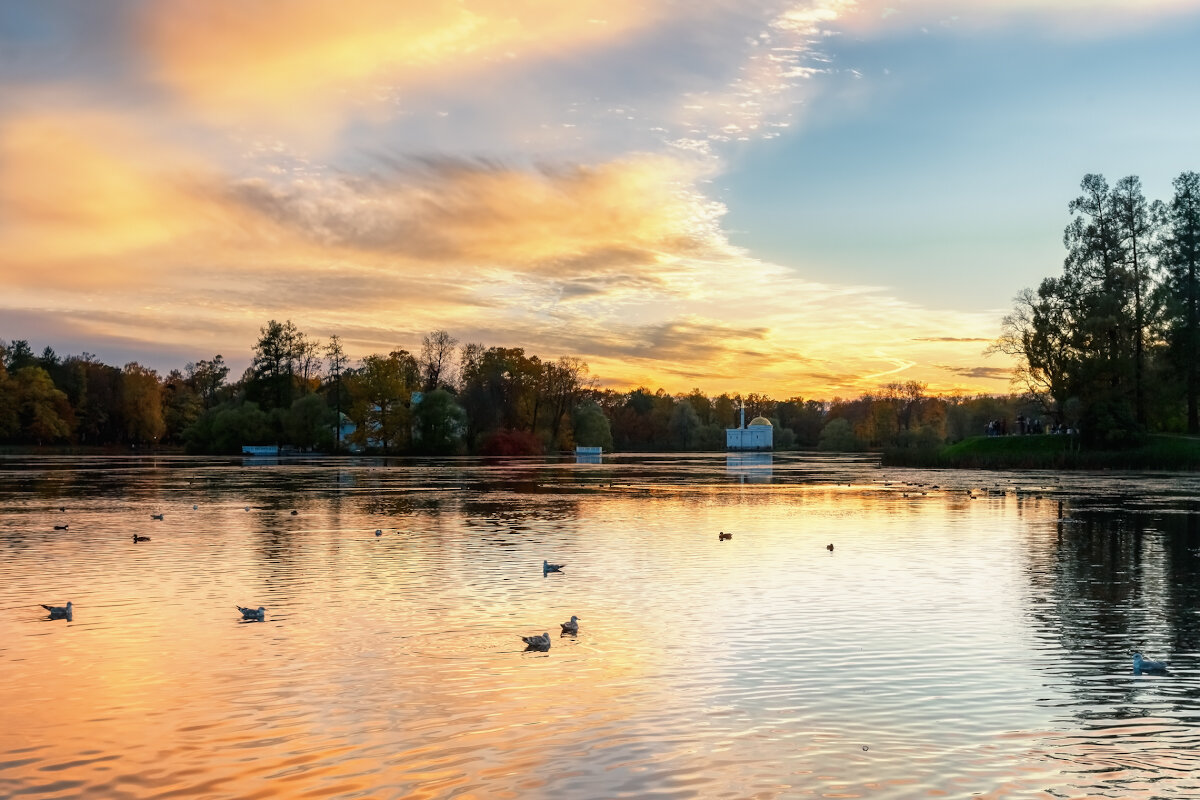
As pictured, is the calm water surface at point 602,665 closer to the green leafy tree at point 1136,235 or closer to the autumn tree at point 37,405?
the green leafy tree at point 1136,235

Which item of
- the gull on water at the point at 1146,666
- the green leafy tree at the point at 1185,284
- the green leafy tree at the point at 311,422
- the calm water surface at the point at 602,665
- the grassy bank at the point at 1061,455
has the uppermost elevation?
the green leafy tree at the point at 1185,284

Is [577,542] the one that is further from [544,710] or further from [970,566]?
[544,710]

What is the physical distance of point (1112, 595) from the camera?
19344 millimetres

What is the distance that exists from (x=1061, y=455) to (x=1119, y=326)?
9.94 m

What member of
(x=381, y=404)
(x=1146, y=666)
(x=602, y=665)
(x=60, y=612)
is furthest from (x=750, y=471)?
(x=602, y=665)

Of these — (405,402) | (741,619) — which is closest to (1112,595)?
(741,619)

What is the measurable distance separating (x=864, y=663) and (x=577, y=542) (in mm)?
15224

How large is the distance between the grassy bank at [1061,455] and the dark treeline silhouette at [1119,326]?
4.69 ft

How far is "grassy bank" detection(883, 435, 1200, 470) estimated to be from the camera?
69.8 meters

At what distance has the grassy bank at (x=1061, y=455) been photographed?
69812 millimetres

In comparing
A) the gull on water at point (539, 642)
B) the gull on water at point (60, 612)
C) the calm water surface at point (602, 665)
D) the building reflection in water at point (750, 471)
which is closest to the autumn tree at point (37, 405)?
the building reflection in water at point (750, 471)

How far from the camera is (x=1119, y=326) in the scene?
71.9 meters

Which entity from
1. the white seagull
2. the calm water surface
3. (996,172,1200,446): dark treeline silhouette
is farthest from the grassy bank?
the white seagull

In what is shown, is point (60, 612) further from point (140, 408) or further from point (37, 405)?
point (140, 408)
